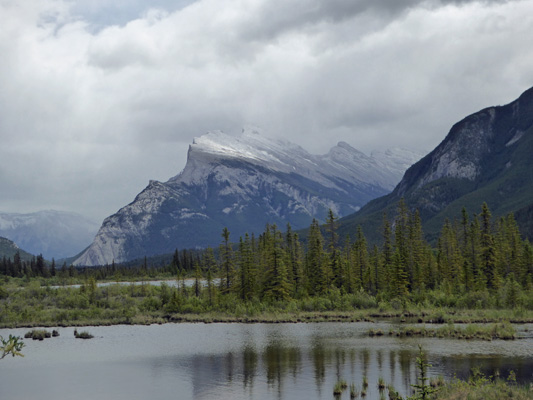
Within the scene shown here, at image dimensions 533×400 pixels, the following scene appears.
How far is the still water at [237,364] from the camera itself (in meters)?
51.2

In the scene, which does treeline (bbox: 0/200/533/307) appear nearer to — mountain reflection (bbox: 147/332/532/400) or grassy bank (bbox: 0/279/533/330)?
grassy bank (bbox: 0/279/533/330)

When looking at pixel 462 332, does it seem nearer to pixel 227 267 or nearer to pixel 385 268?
pixel 385 268

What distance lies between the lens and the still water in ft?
168

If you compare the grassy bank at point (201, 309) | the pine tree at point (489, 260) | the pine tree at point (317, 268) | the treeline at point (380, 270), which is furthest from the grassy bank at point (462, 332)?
the pine tree at point (317, 268)

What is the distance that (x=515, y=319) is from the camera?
8769cm

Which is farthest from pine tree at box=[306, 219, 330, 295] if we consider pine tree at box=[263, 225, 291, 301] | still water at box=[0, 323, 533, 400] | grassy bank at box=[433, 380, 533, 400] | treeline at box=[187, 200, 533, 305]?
grassy bank at box=[433, 380, 533, 400]

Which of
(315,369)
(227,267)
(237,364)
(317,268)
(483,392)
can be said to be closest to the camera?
(483,392)

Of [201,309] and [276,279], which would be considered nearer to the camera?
[201,309]

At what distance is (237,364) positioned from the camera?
6269cm

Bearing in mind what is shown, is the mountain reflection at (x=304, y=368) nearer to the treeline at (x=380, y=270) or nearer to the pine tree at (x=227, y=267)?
the treeline at (x=380, y=270)

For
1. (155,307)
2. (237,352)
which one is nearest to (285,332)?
(237,352)

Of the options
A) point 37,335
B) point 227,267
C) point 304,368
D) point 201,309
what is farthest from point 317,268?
point 304,368

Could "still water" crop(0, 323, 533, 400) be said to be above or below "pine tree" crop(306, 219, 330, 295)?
below

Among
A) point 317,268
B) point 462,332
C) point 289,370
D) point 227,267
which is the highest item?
point 227,267
